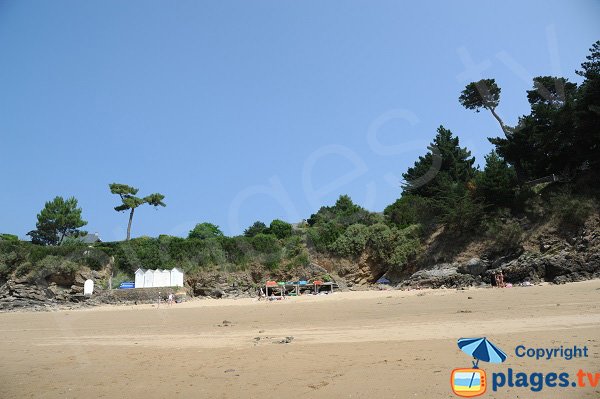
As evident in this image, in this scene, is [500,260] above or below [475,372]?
above

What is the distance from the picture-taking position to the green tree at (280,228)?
37.4m

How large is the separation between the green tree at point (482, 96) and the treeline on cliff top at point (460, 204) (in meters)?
0.08

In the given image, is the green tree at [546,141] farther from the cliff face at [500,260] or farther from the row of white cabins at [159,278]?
the row of white cabins at [159,278]

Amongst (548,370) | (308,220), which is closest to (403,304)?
(548,370)

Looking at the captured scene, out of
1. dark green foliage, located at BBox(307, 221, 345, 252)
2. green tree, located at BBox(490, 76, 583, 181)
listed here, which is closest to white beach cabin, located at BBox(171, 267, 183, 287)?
dark green foliage, located at BBox(307, 221, 345, 252)

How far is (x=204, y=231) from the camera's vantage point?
47500 mm

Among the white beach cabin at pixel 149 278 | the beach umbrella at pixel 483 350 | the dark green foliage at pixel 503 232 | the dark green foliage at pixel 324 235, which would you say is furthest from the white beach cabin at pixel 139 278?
the beach umbrella at pixel 483 350

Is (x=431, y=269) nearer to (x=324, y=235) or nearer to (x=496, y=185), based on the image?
(x=496, y=185)

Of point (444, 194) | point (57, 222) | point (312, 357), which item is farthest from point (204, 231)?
point (312, 357)

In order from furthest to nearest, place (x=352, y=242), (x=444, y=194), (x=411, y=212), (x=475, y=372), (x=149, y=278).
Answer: (x=149, y=278)
(x=411, y=212)
(x=352, y=242)
(x=444, y=194)
(x=475, y=372)

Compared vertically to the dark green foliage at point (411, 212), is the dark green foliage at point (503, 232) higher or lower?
lower

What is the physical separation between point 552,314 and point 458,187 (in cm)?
1752

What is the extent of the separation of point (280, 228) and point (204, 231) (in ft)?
41.7

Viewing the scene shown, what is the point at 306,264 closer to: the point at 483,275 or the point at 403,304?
the point at 483,275
